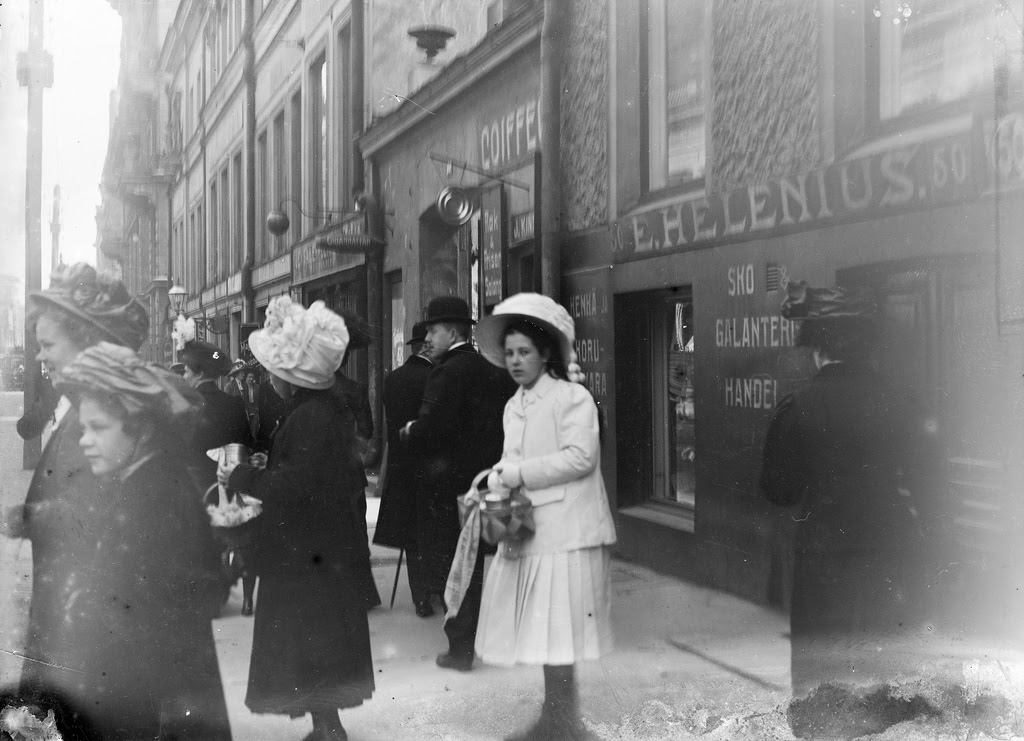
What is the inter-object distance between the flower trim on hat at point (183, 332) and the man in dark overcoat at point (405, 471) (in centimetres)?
75

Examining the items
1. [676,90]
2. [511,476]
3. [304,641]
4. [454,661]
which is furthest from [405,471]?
[676,90]

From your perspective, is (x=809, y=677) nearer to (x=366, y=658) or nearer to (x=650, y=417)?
(x=650, y=417)

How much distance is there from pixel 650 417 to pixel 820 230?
1.05m

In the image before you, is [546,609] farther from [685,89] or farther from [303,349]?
[685,89]

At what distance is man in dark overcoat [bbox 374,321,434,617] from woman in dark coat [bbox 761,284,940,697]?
143 centimetres

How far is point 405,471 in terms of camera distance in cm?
432

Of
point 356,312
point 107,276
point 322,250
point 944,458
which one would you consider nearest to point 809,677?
point 944,458

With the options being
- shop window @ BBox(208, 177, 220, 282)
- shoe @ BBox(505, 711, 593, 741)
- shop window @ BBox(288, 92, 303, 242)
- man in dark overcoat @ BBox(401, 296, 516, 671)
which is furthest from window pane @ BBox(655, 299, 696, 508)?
shop window @ BBox(208, 177, 220, 282)

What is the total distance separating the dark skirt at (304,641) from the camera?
138 inches

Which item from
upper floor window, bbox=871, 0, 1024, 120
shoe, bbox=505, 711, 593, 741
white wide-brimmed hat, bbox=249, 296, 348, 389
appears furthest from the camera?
shoe, bbox=505, 711, 593, 741

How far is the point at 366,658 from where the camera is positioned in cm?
366

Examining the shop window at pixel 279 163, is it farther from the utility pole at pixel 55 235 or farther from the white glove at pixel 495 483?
the white glove at pixel 495 483

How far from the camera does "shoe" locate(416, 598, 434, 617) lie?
4.12 meters

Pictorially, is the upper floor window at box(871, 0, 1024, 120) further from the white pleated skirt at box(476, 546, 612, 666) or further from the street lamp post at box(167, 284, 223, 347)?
the street lamp post at box(167, 284, 223, 347)
